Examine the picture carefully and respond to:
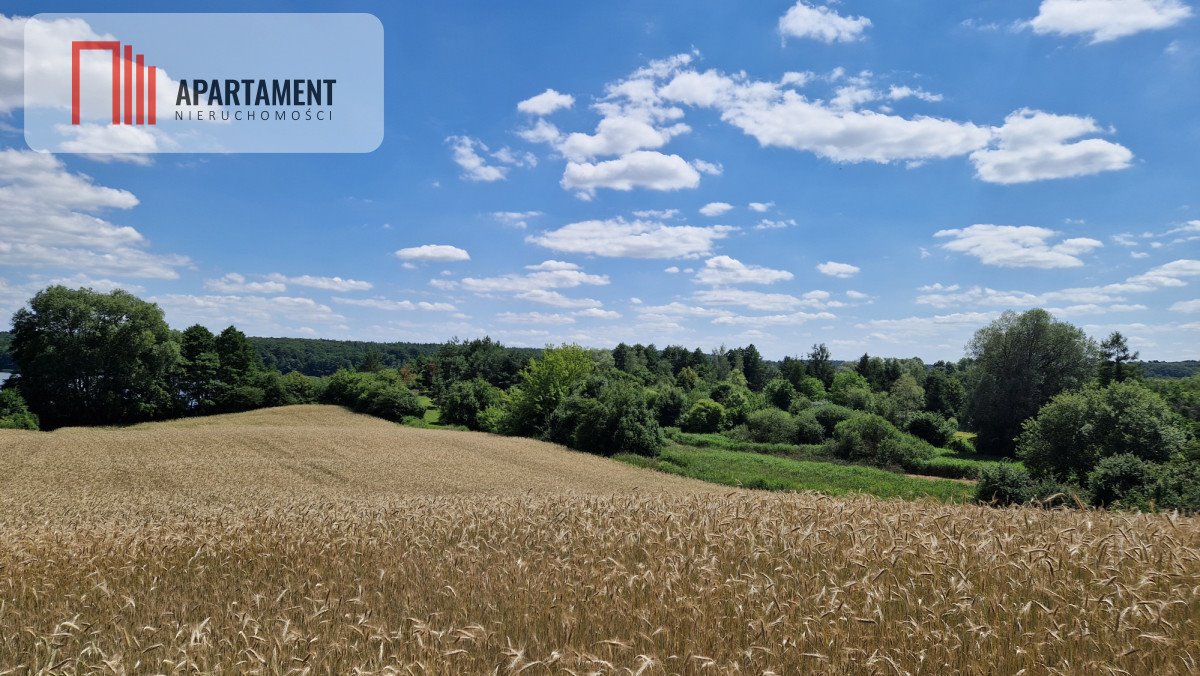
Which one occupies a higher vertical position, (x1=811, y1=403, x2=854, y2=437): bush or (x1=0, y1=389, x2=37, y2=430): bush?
(x1=0, y1=389, x2=37, y2=430): bush

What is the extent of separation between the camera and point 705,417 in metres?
69.4

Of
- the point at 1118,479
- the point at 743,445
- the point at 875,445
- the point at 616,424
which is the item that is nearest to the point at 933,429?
the point at 875,445

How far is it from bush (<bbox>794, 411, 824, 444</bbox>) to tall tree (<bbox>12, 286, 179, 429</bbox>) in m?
61.1

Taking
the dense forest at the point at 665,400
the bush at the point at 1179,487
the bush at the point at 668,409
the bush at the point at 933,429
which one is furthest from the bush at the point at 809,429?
the bush at the point at 1179,487

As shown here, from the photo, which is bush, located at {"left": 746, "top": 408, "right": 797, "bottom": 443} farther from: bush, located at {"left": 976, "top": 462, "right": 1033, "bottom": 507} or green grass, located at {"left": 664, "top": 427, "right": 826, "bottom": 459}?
bush, located at {"left": 976, "top": 462, "right": 1033, "bottom": 507}

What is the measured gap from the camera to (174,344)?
A: 57.2m

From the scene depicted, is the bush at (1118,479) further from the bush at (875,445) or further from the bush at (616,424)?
the bush at (616,424)

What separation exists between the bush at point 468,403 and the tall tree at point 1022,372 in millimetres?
50946

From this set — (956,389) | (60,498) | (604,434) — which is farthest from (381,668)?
(956,389)

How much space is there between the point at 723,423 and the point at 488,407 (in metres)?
27.1

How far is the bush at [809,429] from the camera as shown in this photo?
58.5 meters

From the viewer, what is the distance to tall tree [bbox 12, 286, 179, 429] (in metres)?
52.9

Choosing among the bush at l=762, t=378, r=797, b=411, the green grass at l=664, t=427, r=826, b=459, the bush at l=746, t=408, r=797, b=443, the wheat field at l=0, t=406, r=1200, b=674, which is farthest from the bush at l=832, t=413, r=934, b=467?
the wheat field at l=0, t=406, r=1200, b=674

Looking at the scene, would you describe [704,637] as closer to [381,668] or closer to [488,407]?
[381,668]
